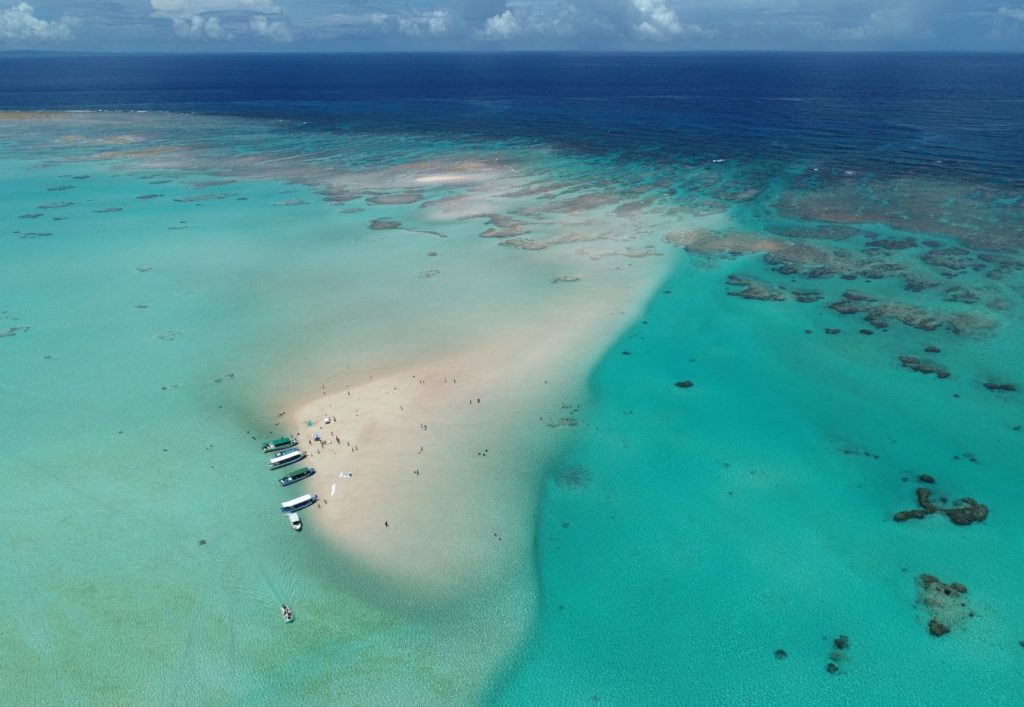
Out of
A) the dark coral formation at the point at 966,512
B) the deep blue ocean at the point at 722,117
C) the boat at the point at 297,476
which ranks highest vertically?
the deep blue ocean at the point at 722,117

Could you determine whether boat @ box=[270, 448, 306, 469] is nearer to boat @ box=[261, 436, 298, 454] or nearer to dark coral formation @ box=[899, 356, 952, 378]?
boat @ box=[261, 436, 298, 454]

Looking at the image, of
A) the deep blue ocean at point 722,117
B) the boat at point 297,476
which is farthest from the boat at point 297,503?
the deep blue ocean at point 722,117

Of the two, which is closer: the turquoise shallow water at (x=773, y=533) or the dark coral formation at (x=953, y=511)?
the turquoise shallow water at (x=773, y=533)

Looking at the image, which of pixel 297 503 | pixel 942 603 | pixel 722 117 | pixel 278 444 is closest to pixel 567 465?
pixel 297 503

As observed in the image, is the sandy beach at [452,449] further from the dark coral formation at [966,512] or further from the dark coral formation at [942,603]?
the dark coral formation at [966,512]

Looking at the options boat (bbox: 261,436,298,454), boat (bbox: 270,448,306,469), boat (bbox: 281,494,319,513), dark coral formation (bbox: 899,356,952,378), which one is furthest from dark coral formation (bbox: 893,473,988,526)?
boat (bbox: 261,436,298,454)

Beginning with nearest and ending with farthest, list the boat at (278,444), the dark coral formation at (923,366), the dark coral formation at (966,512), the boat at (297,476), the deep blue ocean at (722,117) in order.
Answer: the dark coral formation at (966,512) < the boat at (297,476) < the boat at (278,444) < the dark coral formation at (923,366) < the deep blue ocean at (722,117)
